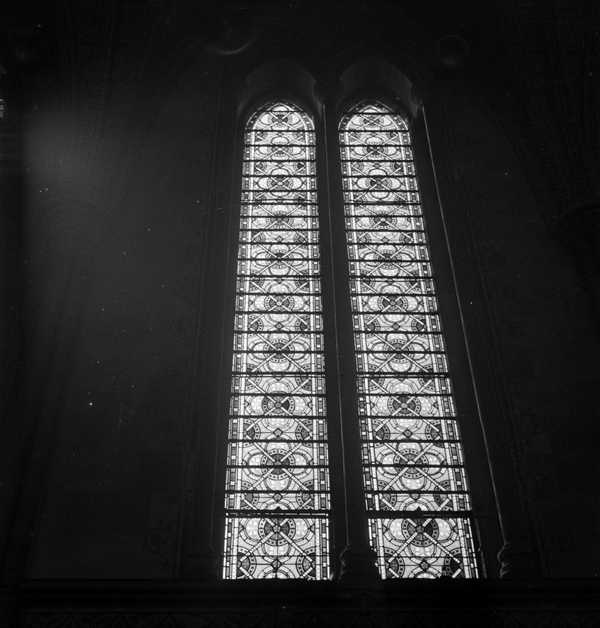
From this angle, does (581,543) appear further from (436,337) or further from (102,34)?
(102,34)

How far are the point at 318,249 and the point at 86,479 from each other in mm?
2946

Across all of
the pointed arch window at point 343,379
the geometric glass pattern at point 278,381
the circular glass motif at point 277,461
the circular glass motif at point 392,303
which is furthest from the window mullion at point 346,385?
the circular glass motif at point 277,461

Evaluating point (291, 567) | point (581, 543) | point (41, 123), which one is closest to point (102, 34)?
point (41, 123)

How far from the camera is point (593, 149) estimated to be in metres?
8.85

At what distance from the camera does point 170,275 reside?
26.2ft

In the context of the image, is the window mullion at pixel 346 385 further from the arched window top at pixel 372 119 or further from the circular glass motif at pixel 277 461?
the circular glass motif at pixel 277 461

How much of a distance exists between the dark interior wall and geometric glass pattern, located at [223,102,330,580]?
32 cm

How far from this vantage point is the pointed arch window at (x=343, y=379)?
21.8 feet

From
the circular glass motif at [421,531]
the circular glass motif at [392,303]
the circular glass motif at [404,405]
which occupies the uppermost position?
the circular glass motif at [392,303]

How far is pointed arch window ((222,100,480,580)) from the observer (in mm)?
6637

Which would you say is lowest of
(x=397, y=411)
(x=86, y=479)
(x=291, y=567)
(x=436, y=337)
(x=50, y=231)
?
(x=291, y=567)

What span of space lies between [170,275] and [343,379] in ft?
5.63

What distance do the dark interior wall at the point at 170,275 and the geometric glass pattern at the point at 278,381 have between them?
0.32 m

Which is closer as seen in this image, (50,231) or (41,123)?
(50,231)
